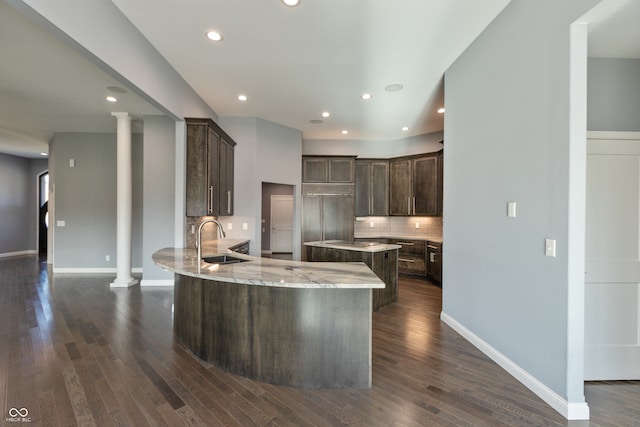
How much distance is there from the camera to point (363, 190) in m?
6.96

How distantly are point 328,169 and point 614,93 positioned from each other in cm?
490

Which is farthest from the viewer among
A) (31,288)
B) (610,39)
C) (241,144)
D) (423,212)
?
(423,212)

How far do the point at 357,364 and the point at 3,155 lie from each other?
11.4 meters

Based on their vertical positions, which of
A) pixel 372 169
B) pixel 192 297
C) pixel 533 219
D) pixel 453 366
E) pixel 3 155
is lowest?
pixel 453 366

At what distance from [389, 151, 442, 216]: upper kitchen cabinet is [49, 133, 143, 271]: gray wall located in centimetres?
570

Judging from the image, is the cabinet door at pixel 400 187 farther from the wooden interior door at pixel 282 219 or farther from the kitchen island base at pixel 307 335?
the kitchen island base at pixel 307 335

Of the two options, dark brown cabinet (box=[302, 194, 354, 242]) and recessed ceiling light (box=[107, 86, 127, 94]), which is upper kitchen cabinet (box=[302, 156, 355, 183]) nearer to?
dark brown cabinet (box=[302, 194, 354, 242])

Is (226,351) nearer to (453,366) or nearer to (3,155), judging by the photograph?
(453,366)

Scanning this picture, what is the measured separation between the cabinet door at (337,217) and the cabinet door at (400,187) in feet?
3.36

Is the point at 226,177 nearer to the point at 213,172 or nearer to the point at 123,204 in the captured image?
the point at 213,172

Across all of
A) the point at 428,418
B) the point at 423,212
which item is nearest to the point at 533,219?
the point at 428,418

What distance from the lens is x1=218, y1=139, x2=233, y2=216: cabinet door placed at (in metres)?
4.78

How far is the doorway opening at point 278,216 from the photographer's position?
9.71m

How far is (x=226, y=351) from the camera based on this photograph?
2369mm
